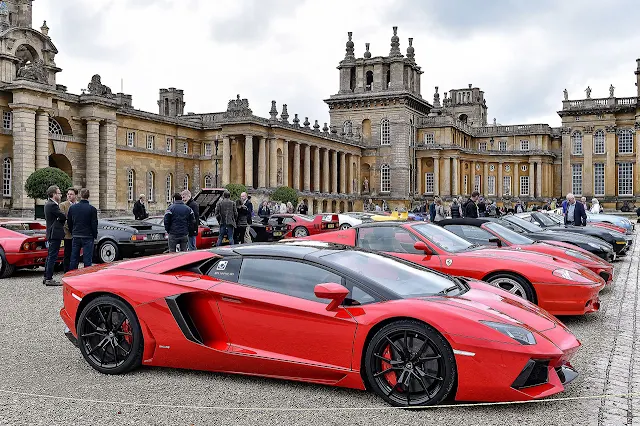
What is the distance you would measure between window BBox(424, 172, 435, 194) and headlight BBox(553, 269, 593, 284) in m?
67.5

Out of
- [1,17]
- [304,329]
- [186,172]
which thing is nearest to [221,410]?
[304,329]

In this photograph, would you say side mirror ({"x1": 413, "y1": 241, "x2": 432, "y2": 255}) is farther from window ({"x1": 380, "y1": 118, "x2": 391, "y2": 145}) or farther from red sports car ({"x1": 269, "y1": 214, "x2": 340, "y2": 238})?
window ({"x1": 380, "y1": 118, "x2": 391, "y2": 145})

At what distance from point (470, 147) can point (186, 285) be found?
3252 inches

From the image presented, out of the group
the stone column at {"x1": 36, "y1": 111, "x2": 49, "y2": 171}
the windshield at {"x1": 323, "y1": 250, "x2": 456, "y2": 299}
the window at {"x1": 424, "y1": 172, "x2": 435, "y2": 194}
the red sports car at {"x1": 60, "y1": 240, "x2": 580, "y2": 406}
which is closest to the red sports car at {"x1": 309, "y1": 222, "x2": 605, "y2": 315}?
the red sports car at {"x1": 60, "y1": 240, "x2": 580, "y2": 406}

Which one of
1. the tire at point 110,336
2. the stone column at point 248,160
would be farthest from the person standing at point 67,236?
the stone column at point 248,160

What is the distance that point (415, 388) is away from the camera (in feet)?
17.5

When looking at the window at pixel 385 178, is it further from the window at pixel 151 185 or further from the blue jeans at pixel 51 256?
the blue jeans at pixel 51 256

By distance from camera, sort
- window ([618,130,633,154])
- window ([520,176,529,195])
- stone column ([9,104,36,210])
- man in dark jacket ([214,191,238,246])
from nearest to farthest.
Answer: man in dark jacket ([214,191,238,246]), stone column ([9,104,36,210]), window ([618,130,633,154]), window ([520,176,529,195])

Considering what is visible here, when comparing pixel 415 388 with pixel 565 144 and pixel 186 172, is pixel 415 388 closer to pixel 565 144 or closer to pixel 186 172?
pixel 186 172

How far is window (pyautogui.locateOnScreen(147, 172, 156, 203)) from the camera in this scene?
5134 centimetres

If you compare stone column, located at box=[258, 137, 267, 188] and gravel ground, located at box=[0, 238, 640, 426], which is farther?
stone column, located at box=[258, 137, 267, 188]

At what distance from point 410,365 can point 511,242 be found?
7.17m

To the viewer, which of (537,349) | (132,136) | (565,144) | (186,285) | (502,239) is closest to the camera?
(537,349)

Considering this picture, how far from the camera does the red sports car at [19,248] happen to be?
1411 cm
